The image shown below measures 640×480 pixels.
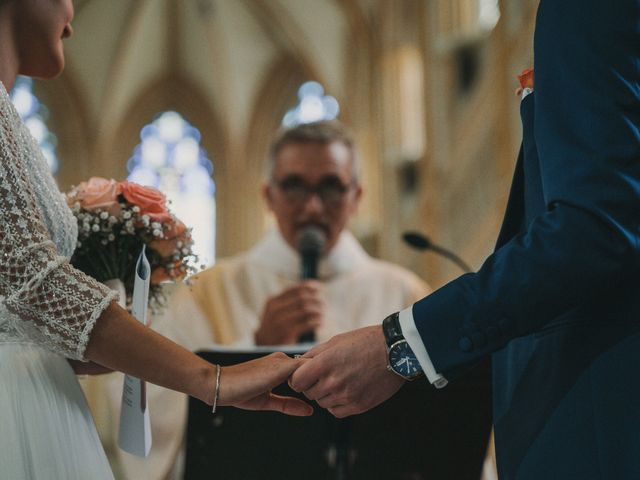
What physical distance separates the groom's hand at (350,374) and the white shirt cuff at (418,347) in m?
0.09

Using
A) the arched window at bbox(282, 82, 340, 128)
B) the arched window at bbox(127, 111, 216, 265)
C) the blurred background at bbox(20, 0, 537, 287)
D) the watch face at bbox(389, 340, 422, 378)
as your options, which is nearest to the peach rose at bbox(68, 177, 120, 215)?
the watch face at bbox(389, 340, 422, 378)

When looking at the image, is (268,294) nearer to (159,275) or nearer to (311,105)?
(159,275)

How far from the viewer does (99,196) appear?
2.29 metres

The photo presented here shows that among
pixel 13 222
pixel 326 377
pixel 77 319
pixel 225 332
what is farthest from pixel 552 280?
pixel 225 332

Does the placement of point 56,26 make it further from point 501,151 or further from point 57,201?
point 501,151

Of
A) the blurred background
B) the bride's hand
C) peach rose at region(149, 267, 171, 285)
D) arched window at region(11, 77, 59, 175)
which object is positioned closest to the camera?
the bride's hand

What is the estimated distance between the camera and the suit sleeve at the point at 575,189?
1.65 m

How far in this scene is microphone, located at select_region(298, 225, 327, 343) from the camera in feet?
12.9

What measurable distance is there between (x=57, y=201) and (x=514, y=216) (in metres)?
0.90

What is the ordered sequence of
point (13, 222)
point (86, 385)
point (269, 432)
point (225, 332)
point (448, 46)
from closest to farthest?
point (13, 222) < point (269, 432) < point (225, 332) < point (86, 385) < point (448, 46)

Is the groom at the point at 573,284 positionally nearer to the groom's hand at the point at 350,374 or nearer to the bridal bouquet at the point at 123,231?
the groom's hand at the point at 350,374

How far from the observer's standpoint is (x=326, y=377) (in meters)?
2.00

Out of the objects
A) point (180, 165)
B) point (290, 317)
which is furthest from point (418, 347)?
point (180, 165)

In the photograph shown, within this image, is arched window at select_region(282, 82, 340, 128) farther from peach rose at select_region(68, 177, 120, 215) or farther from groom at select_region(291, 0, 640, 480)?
groom at select_region(291, 0, 640, 480)
